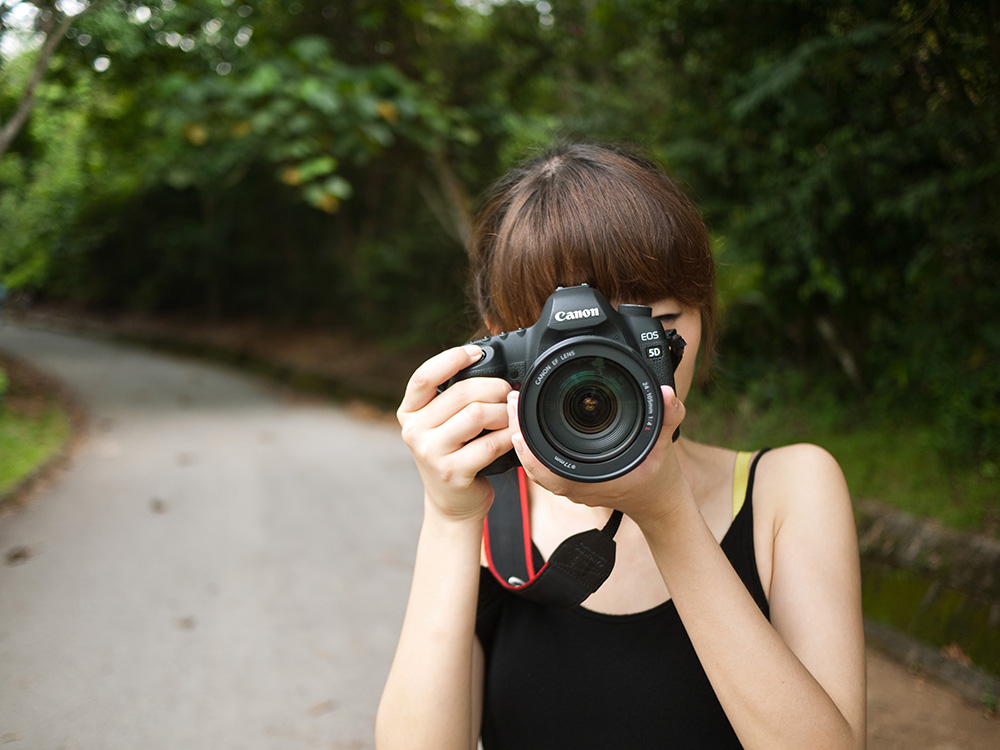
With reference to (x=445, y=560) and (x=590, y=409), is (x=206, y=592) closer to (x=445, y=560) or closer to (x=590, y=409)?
(x=445, y=560)

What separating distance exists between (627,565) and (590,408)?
41 cm

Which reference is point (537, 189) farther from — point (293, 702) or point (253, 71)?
point (253, 71)

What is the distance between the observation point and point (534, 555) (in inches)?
52.1

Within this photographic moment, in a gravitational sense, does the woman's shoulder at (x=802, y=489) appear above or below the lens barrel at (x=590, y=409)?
below

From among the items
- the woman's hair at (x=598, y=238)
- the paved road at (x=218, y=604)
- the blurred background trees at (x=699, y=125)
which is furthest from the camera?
the blurred background trees at (x=699, y=125)

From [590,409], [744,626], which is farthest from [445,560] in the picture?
[744,626]

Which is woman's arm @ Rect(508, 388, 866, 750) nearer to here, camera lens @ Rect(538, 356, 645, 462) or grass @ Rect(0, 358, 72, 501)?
camera lens @ Rect(538, 356, 645, 462)

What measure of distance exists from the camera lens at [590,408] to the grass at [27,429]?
5.17 meters

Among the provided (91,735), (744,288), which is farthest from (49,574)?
(744,288)

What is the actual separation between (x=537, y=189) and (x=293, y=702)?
96.8 inches

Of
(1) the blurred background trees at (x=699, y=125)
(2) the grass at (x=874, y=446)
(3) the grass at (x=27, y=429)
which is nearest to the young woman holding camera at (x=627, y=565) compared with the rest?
(1) the blurred background trees at (x=699, y=125)

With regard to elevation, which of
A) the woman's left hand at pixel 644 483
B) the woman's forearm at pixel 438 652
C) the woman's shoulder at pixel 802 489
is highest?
the woman's left hand at pixel 644 483

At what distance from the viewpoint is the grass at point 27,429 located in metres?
5.45

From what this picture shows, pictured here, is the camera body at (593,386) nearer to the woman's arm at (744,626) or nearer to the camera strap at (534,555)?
the woman's arm at (744,626)
